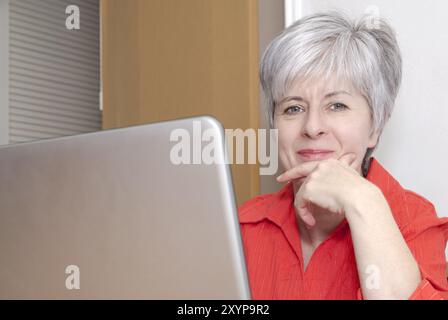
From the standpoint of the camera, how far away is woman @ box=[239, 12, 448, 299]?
43.8 inches

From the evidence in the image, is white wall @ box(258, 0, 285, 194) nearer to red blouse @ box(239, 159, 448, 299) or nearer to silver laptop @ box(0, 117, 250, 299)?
red blouse @ box(239, 159, 448, 299)

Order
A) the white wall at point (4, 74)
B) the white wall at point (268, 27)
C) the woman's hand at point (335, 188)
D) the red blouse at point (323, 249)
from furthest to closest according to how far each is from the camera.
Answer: the white wall at point (4, 74) → the white wall at point (268, 27) → the red blouse at point (323, 249) → the woman's hand at point (335, 188)

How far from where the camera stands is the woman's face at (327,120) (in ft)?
3.92

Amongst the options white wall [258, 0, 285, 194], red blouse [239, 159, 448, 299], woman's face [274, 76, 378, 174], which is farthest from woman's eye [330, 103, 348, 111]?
white wall [258, 0, 285, 194]

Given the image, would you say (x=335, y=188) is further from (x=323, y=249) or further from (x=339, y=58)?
(x=339, y=58)

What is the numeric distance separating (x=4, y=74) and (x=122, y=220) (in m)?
2.72

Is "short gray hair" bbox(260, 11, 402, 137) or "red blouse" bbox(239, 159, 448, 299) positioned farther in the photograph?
"short gray hair" bbox(260, 11, 402, 137)

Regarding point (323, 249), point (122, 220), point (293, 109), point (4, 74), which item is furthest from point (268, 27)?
point (4, 74)

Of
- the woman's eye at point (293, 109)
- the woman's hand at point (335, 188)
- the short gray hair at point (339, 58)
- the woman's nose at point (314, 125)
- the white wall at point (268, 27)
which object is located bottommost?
the woman's hand at point (335, 188)

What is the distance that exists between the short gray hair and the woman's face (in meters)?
0.02

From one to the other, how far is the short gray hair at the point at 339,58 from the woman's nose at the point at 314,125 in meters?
0.08

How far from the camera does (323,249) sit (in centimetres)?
116

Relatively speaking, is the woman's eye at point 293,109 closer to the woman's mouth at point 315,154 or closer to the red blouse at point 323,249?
the woman's mouth at point 315,154

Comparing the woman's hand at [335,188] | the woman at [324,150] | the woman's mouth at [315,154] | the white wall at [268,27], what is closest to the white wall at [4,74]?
the white wall at [268,27]
